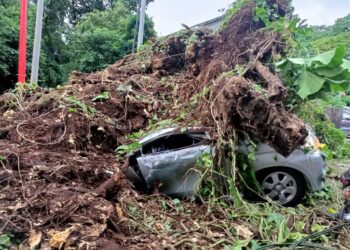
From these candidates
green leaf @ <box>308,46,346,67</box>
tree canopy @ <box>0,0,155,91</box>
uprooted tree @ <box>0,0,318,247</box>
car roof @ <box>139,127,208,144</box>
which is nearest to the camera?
uprooted tree @ <box>0,0,318,247</box>

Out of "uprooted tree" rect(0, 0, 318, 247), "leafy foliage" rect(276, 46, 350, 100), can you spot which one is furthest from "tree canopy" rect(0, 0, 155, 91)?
"leafy foliage" rect(276, 46, 350, 100)

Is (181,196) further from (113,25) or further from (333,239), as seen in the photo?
(113,25)

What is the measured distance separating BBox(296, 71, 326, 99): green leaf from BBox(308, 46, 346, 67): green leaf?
0.20 metres

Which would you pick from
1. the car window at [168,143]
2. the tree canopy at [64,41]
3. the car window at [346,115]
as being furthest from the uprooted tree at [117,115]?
the tree canopy at [64,41]

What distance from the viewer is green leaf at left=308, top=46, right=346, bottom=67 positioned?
17.2 ft

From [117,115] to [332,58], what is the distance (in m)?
4.21

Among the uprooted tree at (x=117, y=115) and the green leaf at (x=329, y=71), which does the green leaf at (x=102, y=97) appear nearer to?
the uprooted tree at (x=117, y=115)

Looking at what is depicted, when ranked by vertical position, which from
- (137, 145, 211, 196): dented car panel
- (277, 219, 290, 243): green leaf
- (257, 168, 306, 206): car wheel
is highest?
(137, 145, 211, 196): dented car panel

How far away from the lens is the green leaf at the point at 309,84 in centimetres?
543

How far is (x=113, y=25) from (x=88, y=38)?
5.38m

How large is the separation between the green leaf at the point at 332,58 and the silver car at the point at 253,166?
1127mm

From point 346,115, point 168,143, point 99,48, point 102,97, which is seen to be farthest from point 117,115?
point 99,48

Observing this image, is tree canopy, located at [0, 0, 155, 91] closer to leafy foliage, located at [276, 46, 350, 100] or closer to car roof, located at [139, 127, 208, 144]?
car roof, located at [139, 127, 208, 144]

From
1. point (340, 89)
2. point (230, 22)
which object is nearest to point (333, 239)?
point (340, 89)
